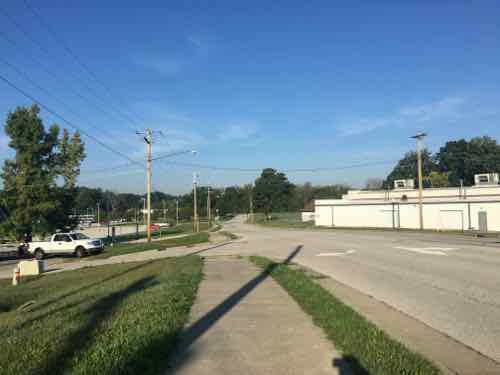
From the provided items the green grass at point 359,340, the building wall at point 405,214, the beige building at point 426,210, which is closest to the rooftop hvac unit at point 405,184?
the beige building at point 426,210

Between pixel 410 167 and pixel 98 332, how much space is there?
129m

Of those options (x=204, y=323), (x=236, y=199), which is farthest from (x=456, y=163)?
(x=204, y=323)

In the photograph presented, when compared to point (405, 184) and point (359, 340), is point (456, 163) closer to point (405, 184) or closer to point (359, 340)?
point (405, 184)

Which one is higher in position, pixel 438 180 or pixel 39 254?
pixel 438 180

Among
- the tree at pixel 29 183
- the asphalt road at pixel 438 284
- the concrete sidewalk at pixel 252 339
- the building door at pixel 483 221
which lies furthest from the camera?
the building door at pixel 483 221

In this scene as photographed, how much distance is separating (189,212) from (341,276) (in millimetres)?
127778

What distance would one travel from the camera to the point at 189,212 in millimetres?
139125

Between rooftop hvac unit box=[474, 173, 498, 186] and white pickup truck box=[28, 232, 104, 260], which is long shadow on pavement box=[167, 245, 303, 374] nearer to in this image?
white pickup truck box=[28, 232, 104, 260]

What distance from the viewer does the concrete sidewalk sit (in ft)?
17.0

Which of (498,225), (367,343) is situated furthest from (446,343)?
(498,225)

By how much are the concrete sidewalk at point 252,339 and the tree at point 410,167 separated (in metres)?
121

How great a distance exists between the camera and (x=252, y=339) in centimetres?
641

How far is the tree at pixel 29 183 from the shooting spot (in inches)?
1415

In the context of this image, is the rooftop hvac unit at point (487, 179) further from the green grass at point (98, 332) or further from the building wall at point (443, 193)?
the green grass at point (98, 332)
